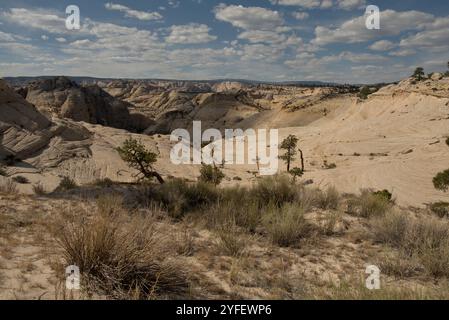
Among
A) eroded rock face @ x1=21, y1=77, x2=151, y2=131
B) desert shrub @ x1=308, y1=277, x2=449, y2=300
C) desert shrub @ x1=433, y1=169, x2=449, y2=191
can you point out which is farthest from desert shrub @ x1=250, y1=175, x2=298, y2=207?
eroded rock face @ x1=21, y1=77, x2=151, y2=131

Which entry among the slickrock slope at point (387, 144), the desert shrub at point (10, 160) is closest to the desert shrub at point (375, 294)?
the slickrock slope at point (387, 144)

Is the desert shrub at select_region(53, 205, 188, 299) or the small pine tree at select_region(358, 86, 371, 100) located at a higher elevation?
the small pine tree at select_region(358, 86, 371, 100)

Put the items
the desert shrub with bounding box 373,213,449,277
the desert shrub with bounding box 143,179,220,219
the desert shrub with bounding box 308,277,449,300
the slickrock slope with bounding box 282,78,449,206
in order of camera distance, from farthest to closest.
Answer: the slickrock slope with bounding box 282,78,449,206, the desert shrub with bounding box 143,179,220,219, the desert shrub with bounding box 373,213,449,277, the desert shrub with bounding box 308,277,449,300

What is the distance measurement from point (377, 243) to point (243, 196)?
9.69 ft

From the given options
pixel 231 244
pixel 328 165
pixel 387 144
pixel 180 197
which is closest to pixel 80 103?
pixel 328 165

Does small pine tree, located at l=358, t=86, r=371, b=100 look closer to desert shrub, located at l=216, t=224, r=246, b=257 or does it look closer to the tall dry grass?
desert shrub, located at l=216, t=224, r=246, b=257

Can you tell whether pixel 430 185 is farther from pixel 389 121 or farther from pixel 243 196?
pixel 389 121

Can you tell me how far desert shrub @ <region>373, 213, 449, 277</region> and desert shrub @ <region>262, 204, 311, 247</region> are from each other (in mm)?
1185

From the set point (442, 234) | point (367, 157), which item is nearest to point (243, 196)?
point (442, 234)

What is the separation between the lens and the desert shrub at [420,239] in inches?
174

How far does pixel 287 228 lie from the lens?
5441mm

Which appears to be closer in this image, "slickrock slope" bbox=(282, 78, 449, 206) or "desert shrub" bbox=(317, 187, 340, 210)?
"desert shrub" bbox=(317, 187, 340, 210)

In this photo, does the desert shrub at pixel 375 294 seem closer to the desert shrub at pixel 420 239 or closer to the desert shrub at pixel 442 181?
the desert shrub at pixel 420 239

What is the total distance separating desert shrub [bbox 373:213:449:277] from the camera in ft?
14.5
